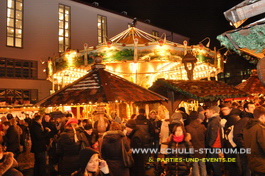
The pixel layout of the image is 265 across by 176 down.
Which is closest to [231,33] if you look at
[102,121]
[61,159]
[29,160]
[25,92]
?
[102,121]

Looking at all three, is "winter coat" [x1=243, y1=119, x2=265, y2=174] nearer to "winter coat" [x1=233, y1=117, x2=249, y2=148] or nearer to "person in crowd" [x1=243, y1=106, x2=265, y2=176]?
"person in crowd" [x1=243, y1=106, x2=265, y2=176]

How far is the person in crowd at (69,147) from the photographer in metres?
5.12

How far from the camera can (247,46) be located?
12.0 feet

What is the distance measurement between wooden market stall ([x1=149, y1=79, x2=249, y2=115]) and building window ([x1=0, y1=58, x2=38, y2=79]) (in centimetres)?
1809

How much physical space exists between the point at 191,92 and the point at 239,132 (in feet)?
7.97

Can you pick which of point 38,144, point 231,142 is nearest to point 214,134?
point 231,142

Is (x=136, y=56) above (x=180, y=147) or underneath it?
above

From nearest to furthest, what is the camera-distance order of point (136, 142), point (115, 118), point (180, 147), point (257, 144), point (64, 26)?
point (257, 144)
point (180, 147)
point (136, 142)
point (115, 118)
point (64, 26)

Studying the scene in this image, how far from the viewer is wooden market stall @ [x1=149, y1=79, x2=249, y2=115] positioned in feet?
27.4

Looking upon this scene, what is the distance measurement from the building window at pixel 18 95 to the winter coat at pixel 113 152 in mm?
18613

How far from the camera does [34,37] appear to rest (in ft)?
81.8

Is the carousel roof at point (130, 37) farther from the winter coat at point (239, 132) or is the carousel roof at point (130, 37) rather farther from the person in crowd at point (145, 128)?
the winter coat at point (239, 132)

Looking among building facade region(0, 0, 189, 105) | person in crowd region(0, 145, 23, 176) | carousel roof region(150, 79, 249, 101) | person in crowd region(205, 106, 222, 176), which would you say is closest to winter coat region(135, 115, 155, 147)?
person in crowd region(205, 106, 222, 176)

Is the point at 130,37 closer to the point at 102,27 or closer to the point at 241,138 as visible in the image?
the point at 241,138
